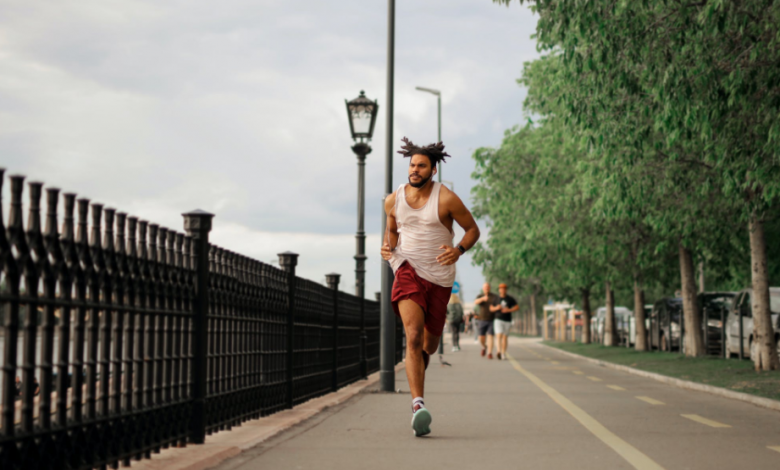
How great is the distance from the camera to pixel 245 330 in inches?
331

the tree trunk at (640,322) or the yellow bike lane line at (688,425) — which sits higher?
the tree trunk at (640,322)

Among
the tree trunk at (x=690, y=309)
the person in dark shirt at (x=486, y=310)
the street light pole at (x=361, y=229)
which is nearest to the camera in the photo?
the street light pole at (x=361, y=229)

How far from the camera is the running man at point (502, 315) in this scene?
981 inches

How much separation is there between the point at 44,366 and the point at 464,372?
591 inches

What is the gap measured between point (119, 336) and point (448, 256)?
2997 millimetres

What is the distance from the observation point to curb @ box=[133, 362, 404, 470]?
5.91 metres

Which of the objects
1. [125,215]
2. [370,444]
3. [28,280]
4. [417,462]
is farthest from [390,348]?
[28,280]

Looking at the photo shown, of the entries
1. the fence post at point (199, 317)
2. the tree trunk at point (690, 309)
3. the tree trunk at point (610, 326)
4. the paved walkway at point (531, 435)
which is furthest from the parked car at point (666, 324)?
the fence post at point (199, 317)

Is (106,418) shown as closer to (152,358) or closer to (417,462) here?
(152,358)

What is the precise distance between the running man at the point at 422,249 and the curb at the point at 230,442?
127cm

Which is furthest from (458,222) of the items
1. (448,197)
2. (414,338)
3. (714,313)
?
(714,313)

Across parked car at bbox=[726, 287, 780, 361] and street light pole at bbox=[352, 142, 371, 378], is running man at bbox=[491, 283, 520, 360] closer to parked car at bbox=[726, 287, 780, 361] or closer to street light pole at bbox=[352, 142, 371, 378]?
parked car at bbox=[726, 287, 780, 361]

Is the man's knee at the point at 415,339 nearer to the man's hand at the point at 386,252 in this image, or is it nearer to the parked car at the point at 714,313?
the man's hand at the point at 386,252

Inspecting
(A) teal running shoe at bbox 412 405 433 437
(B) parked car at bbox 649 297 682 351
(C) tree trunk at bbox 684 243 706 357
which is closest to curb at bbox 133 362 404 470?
(A) teal running shoe at bbox 412 405 433 437
